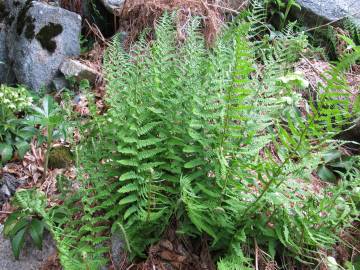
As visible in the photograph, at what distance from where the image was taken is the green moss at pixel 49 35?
4.29 metres

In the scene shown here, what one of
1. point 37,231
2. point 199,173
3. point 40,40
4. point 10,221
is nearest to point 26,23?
point 40,40

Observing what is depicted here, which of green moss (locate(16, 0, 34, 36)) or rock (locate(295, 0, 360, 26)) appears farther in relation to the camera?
rock (locate(295, 0, 360, 26))

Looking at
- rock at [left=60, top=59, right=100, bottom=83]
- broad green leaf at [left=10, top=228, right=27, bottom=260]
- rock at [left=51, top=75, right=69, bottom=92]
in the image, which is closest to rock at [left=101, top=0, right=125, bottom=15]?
rock at [left=60, top=59, right=100, bottom=83]

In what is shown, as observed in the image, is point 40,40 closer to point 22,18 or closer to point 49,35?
point 49,35

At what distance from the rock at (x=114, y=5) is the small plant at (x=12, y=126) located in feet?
5.23

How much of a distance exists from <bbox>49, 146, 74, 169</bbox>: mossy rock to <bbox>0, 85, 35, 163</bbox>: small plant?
0.23 metres

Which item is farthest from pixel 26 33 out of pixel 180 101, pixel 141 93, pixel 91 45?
pixel 180 101

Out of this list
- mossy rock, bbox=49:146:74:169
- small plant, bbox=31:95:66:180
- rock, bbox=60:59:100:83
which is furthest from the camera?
rock, bbox=60:59:100:83

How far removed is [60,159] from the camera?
3428 millimetres

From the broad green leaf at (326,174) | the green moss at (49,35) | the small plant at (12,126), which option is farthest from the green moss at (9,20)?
the broad green leaf at (326,174)

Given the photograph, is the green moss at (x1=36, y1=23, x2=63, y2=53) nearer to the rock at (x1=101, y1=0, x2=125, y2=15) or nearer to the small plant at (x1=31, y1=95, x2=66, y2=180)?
the rock at (x1=101, y1=0, x2=125, y2=15)

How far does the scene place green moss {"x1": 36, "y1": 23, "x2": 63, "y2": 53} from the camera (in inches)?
169

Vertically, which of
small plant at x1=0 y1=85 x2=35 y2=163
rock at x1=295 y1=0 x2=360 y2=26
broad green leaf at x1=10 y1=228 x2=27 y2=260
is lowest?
broad green leaf at x1=10 y1=228 x2=27 y2=260

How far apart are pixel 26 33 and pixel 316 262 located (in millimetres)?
3543
